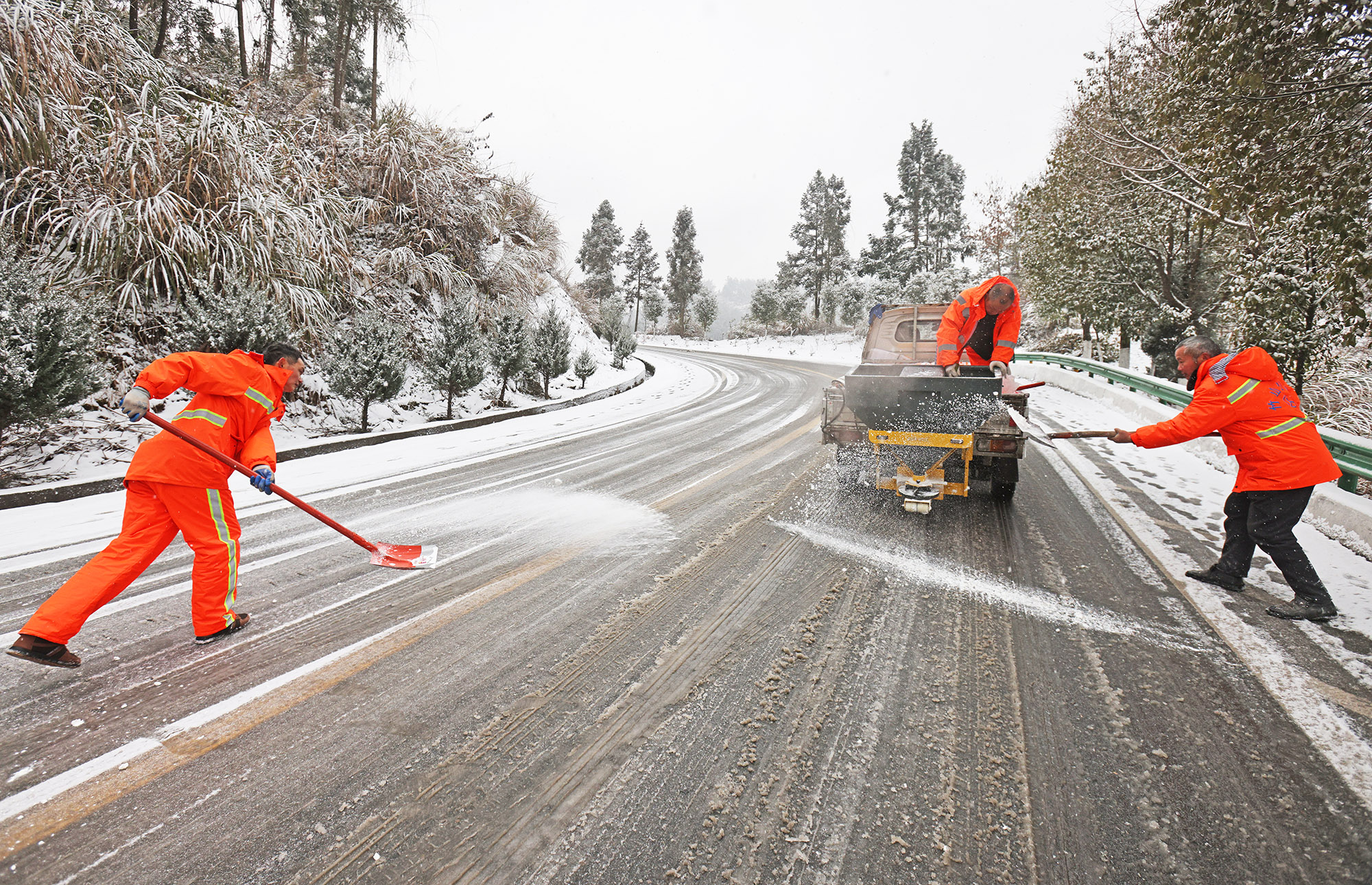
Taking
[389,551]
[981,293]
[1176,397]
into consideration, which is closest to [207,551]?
[389,551]

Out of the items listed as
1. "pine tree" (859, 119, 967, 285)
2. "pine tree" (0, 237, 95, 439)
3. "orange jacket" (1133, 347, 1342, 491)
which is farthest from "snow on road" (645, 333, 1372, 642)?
"pine tree" (859, 119, 967, 285)

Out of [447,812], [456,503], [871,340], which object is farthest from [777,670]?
[871,340]

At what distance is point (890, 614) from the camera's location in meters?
3.21

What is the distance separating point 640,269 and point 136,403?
203ft

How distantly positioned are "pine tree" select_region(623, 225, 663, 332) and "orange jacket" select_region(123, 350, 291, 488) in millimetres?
59205

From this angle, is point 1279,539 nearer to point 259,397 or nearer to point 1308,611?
point 1308,611

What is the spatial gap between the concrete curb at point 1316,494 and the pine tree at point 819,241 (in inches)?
1636

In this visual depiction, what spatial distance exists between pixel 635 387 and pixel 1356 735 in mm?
16045

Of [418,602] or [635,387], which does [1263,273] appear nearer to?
[418,602]

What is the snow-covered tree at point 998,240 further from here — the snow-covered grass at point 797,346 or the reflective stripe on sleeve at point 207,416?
the reflective stripe on sleeve at point 207,416

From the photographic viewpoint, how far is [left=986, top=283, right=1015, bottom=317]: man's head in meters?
5.50

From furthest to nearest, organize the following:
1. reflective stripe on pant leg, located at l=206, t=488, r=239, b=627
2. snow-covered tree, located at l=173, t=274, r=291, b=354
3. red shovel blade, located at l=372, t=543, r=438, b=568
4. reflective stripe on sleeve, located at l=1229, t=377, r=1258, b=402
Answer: snow-covered tree, located at l=173, t=274, r=291, b=354 → red shovel blade, located at l=372, t=543, r=438, b=568 → reflective stripe on sleeve, located at l=1229, t=377, r=1258, b=402 → reflective stripe on pant leg, located at l=206, t=488, r=239, b=627

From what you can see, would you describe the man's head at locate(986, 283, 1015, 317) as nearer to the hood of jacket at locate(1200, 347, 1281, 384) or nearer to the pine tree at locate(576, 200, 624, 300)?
the hood of jacket at locate(1200, 347, 1281, 384)

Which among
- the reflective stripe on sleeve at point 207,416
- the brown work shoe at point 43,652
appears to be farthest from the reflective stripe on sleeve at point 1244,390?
the brown work shoe at point 43,652
